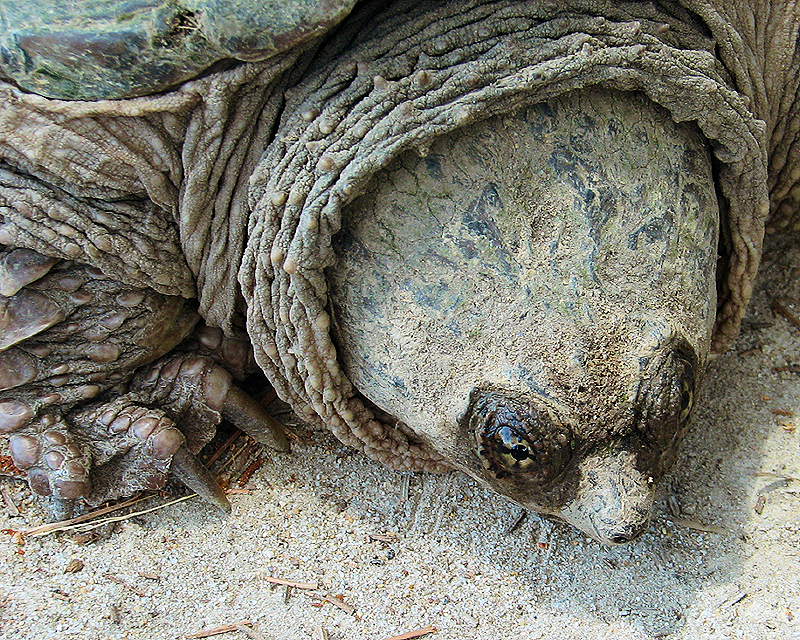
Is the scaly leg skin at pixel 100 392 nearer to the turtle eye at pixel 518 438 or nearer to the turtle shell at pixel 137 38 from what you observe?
the turtle shell at pixel 137 38

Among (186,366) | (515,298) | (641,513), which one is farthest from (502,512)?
(186,366)

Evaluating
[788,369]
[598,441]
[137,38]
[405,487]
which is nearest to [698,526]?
[598,441]

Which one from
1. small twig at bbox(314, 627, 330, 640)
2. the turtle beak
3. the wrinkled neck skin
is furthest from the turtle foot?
the turtle beak

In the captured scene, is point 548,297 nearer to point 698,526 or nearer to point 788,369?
point 698,526

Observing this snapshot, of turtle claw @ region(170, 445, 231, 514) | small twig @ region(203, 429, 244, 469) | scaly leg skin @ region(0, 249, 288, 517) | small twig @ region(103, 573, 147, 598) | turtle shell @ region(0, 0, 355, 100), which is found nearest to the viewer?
turtle shell @ region(0, 0, 355, 100)

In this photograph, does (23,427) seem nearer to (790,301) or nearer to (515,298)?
(515,298)

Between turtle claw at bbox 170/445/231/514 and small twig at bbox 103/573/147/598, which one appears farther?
turtle claw at bbox 170/445/231/514

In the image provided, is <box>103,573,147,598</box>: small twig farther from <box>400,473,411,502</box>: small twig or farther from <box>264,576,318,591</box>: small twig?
<box>400,473,411,502</box>: small twig
